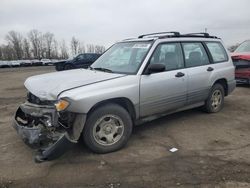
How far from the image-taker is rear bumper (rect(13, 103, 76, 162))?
150 inches

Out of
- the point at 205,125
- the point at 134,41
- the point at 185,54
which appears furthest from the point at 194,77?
the point at 134,41

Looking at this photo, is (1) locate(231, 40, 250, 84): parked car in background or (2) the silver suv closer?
(2) the silver suv

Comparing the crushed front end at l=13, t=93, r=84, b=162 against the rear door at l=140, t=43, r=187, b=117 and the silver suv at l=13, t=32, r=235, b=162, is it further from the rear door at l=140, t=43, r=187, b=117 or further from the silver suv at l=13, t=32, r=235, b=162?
the rear door at l=140, t=43, r=187, b=117

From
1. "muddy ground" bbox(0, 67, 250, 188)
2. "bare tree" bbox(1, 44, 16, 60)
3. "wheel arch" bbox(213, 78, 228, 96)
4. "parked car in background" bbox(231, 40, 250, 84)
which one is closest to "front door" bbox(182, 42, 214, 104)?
"wheel arch" bbox(213, 78, 228, 96)

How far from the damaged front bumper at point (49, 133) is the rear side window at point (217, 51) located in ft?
12.1

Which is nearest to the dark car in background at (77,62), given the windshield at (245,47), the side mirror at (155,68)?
the windshield at (245,47)

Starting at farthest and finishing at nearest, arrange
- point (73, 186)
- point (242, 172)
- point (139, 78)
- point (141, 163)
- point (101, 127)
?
point (139, 78) → point (101, 127) → point (141, 163) → point (242, 172) → point (73, 186)

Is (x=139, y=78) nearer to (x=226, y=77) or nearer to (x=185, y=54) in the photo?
(x=185, y=54)

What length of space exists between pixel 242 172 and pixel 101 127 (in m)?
2.05

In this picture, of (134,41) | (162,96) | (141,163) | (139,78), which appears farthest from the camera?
(134,41)

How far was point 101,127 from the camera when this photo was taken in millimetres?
4301

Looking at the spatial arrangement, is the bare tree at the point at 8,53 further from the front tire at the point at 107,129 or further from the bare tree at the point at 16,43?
the front tire at the point at 107,129

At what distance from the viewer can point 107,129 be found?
436 centimetres

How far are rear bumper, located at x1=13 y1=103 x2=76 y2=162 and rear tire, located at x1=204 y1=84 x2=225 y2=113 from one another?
3614 mm
